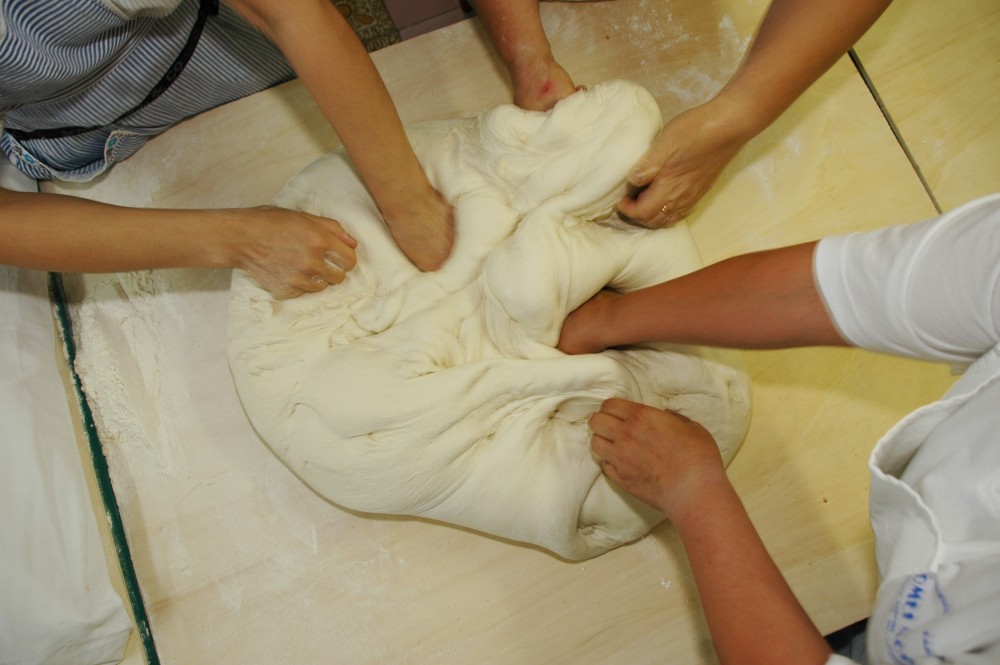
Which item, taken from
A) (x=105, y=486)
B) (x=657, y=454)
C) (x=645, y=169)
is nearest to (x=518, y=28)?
(x=645, y=169)

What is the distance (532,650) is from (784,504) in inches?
18.3

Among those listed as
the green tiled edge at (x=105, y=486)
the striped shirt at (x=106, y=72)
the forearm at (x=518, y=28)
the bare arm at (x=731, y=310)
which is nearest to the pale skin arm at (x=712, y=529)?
the bare arm at (x=731, y=310)

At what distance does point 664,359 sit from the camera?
1.02m

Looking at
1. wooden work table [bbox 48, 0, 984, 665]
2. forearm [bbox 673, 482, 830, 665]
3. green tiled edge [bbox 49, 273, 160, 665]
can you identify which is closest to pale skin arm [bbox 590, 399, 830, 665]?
forearm [bbox 673, 482, 830, 665]

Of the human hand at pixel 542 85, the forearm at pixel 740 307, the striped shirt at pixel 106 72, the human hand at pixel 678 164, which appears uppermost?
the striped shirt at pixel 106 72

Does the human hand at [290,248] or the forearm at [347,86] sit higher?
the forearm at [347,86]

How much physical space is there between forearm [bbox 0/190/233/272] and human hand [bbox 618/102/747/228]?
604mm

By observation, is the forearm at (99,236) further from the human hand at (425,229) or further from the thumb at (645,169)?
the thumb at (645,169)

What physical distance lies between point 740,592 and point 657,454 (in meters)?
0.19

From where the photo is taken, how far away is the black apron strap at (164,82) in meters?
1.12

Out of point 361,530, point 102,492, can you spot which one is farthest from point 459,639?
point 102,492

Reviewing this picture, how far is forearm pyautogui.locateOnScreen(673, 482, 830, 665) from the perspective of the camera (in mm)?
735

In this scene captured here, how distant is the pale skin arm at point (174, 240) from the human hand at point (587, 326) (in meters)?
0.33

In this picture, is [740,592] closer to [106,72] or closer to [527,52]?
[527,52]
